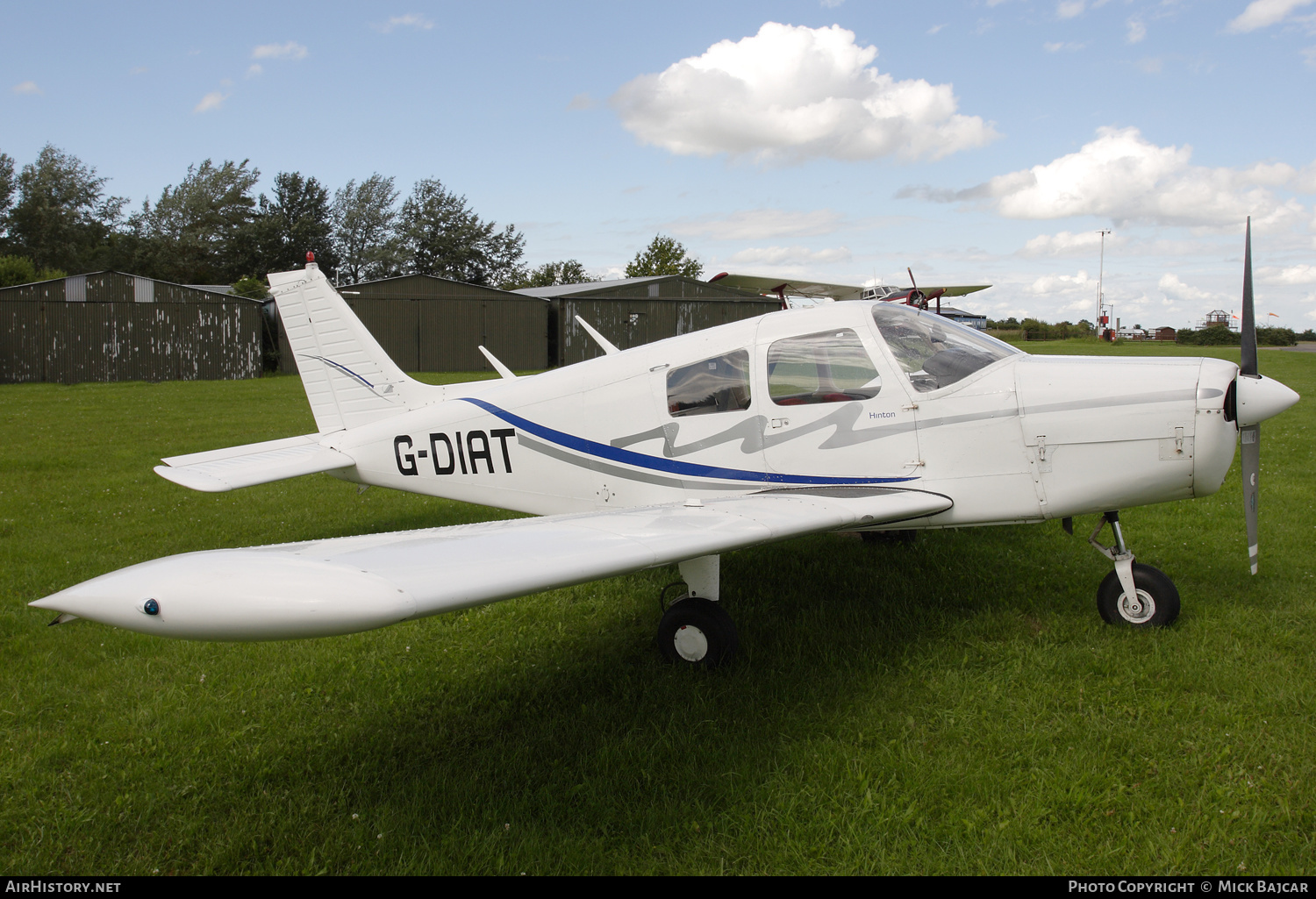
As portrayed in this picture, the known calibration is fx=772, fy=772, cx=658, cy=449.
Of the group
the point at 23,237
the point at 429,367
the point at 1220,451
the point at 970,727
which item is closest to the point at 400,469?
the point at 970,727

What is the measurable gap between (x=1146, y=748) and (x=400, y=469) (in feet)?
17.4

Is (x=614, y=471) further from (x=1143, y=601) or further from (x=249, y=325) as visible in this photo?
(x=249, y=325)

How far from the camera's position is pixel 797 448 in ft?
16.9

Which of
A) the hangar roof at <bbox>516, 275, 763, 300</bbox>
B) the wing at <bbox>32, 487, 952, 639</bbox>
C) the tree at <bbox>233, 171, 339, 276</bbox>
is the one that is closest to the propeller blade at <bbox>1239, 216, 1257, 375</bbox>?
the wing at <bbox>32, 487, 952, 639</bbox>

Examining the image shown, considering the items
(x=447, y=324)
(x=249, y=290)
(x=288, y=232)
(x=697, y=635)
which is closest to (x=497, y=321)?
(x=447, y=324)

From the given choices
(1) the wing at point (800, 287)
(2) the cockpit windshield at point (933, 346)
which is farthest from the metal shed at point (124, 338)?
(2) the cockpit windshield at point (933, 346)

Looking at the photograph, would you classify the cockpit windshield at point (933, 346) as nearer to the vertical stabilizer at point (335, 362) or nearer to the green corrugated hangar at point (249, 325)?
the vertical stabilizer at point (335, 362)

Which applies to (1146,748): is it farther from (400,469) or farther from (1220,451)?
(400,469)

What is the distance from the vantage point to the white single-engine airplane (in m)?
4.22

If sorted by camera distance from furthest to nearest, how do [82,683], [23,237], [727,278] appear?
[23,237] < [727,278] < [82,683]

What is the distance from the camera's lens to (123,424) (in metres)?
15.1

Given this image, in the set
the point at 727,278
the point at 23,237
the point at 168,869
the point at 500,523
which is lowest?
the point at 168,869

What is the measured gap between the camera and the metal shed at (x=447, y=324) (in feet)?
96.9

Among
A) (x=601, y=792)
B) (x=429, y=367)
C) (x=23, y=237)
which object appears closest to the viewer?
(x=601, y=792)
